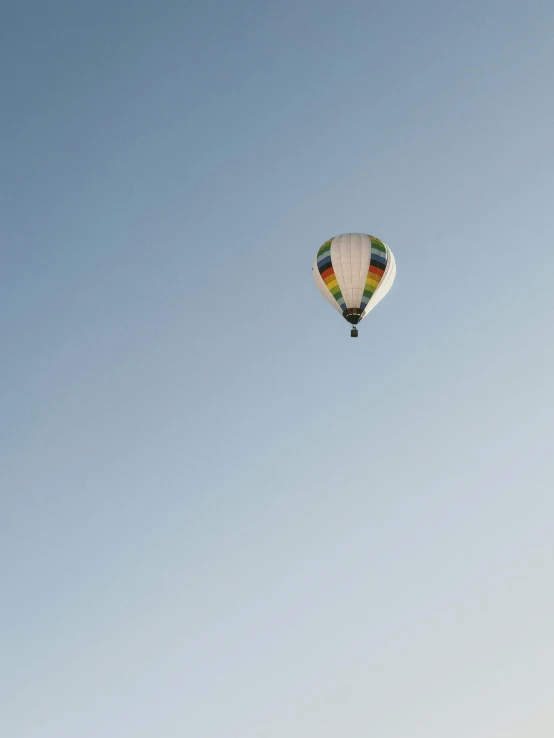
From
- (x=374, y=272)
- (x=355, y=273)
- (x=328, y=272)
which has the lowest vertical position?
(x=355, y=273)

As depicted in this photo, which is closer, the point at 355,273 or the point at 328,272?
the point at 355,273

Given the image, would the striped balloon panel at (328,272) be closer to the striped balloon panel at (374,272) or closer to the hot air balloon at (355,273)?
the hot air balloon at (355,273)

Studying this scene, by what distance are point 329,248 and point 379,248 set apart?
4.09m

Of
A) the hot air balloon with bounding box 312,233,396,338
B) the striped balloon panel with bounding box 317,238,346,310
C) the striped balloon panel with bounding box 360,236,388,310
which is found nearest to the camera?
the hot air balloon with bounding box 312,233,396,338

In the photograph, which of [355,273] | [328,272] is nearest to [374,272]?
[355,273]

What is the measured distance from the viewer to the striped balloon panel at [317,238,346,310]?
65.4 m

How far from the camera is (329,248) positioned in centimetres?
6606

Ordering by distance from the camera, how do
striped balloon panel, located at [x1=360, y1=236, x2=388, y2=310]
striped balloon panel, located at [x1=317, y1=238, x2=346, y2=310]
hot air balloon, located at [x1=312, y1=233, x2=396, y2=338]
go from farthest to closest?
striped balloon panel, located at [x1=317, y1=238, x2=346, y2=310]
striped balloon panel, located at [x1=360, y1=236, x2=388, y2=310]
hot air balloon, located at [x1=312, y1=233, x2=396, y2=338]

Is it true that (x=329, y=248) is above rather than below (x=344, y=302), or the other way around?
above

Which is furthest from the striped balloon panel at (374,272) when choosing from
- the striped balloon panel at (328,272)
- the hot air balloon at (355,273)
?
the striped balloon panel at (328,272)

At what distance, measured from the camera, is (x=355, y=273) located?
6488 centimetres

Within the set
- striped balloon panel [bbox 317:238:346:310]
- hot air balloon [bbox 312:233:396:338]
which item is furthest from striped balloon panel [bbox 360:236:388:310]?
striped balloon panel [bbox 317:238:346:310]

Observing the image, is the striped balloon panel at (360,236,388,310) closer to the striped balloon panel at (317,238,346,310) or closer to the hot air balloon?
the hot air balloon

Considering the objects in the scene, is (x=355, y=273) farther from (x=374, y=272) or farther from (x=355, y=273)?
(x=374, y=272)
